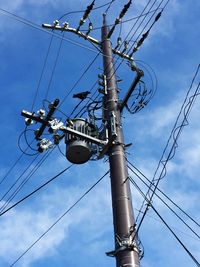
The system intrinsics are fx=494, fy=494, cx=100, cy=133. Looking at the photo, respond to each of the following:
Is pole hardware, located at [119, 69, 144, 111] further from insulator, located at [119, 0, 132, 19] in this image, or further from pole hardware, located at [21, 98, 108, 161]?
insulator, located at [119, 0, 132, 19]

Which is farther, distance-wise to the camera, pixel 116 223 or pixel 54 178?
pixel 54 178

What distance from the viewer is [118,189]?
817 centimetres

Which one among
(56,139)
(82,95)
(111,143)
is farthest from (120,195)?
(82,95)

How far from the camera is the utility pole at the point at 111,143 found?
7.62 meters

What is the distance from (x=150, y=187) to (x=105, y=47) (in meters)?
3.74

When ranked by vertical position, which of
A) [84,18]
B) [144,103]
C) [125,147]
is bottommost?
[125,147]

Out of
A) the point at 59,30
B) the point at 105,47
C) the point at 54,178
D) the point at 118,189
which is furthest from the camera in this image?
the point at 59,30

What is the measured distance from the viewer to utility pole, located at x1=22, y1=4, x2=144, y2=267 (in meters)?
7.62

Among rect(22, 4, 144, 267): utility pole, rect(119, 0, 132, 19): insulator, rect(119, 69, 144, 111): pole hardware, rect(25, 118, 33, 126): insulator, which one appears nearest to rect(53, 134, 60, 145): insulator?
rect(22, 4, 144, 267): utility pole

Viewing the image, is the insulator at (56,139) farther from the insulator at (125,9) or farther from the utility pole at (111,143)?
the insulator at (125,9)

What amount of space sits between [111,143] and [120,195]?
1.19 meters

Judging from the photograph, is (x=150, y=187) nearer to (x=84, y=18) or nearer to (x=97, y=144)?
(x=97, y=144)

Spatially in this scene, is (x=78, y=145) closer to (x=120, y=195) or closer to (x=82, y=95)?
(x=120, y=195)

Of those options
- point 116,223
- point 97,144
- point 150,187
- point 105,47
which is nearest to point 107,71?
point 105,47
